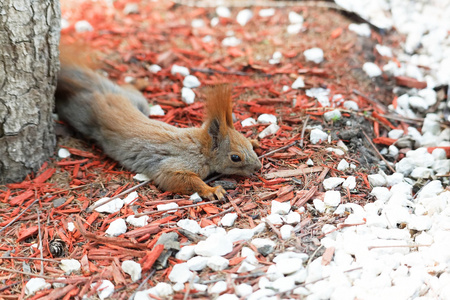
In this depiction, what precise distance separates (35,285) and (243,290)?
1124 mm

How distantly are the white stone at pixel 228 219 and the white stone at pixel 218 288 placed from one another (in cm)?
52

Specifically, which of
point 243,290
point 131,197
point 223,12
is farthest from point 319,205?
point 223,12

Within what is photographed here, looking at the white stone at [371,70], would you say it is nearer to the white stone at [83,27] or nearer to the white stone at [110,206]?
the white stone at [110,206]

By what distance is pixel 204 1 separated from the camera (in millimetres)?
5480

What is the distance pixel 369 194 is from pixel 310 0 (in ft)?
9.48

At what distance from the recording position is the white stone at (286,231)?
8.90 ft

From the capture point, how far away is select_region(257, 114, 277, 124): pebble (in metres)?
3.85

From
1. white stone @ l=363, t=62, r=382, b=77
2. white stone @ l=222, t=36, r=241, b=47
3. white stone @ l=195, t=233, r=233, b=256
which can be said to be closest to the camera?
white stone @ l=195, t=233, r=233, b=256

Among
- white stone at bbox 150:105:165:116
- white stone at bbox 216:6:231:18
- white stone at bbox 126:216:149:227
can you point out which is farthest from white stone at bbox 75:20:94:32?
white stone at bbox 126:216:149:227

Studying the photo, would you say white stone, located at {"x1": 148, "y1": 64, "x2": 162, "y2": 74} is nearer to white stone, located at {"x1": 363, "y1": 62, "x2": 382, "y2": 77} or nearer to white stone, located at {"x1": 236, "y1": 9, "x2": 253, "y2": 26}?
white stone, located at {"x1": 236, "y1": 9, "x2": 253, "y2": 26}

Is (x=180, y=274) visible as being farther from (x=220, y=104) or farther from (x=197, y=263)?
(x=220, y=104)

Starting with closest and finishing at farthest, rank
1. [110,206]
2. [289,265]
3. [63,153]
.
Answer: [289,265] < [110,206] < [63,153]

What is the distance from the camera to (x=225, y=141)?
347cm

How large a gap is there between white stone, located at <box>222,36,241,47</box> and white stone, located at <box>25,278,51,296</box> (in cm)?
306
